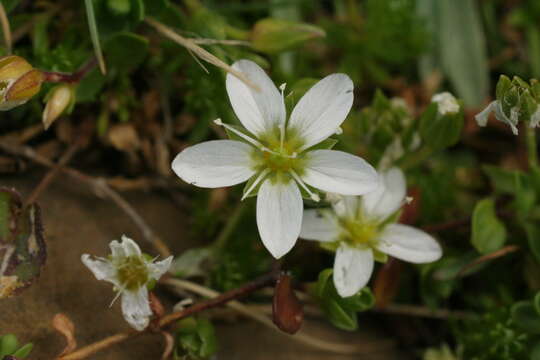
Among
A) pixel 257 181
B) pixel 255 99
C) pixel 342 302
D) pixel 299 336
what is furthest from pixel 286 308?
pixel 255 99

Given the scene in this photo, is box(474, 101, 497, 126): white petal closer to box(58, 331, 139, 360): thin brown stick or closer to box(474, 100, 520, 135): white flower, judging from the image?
box(474, 100, 520, 135): white flower

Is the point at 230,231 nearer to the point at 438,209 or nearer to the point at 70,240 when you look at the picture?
the point at 70,240

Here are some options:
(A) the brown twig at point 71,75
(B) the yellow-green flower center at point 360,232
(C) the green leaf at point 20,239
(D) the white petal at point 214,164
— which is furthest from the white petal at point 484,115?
(C) the green leaf at point 20,239

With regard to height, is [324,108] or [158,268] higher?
[324,108]

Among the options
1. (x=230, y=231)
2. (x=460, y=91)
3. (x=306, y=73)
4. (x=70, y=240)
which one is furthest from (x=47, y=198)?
(x=460, y=91)

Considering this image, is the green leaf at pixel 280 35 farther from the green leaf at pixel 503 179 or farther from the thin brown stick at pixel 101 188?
the green leaf at pixel 503 179

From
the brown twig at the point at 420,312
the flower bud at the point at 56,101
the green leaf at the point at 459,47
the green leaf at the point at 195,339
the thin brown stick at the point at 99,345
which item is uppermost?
the flower bud at the point at 56,101

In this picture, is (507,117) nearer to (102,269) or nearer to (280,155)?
(280,155)
